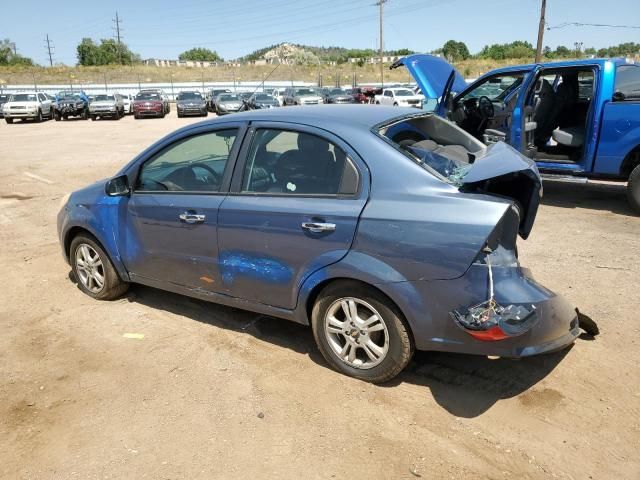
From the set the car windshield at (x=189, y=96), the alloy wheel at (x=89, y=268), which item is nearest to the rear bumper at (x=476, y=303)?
the alloy wheel at (x=89, y=268)

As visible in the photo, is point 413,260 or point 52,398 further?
point 52,398

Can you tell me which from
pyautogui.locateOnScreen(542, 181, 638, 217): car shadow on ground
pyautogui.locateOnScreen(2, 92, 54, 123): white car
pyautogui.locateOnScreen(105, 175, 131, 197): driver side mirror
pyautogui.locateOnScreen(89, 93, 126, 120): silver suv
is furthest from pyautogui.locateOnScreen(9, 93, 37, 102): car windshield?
pyautogui.locateOnScreen(105, 175, 131, 197): driver side mirror

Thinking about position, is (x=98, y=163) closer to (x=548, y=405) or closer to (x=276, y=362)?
(x=276, y=362)

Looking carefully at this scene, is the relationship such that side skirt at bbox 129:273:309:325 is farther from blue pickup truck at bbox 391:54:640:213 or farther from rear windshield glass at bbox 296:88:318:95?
rear windshield glass at bbox 296:88:318:95

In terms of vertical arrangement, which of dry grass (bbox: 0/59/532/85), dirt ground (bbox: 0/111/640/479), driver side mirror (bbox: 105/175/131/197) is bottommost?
dirt ground (bbox: 0/111/640/479)

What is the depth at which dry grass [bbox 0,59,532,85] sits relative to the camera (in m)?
60.8

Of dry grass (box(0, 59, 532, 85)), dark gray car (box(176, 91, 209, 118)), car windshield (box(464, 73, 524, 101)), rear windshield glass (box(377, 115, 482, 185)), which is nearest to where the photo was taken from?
rear windshield glass (box(377, 115, 482, 185))

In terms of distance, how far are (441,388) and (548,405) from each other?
0.61 metres

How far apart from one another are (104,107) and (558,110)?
2752cm

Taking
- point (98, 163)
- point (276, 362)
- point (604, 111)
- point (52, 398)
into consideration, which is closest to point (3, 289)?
point (52, 398)

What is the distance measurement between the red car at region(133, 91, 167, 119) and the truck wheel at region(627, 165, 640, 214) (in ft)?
94.0

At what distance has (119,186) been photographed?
418cm

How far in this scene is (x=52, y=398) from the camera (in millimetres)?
3330

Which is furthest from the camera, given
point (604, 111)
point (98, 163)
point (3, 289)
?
point (98, 163)
